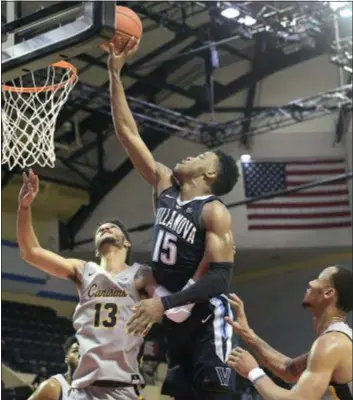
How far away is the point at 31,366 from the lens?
41.3 ft

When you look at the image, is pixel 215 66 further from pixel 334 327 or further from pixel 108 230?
pixel 334 327

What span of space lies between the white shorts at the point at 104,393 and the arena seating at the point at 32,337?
8.71 metres

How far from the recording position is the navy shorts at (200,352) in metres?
3.64

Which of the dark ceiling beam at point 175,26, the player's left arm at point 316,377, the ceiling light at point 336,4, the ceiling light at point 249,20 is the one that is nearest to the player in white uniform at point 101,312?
the player's left arm at point 316,377

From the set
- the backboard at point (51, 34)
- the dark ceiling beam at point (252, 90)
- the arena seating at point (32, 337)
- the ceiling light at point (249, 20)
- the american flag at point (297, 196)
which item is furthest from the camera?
the american flag at point (297, 196)

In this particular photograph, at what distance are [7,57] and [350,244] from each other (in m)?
10.4

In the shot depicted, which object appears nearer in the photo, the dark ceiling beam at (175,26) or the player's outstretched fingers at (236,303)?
the player's outstretched fingers at (236,303)

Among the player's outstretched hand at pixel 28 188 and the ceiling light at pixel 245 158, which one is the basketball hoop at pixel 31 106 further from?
the ceiling light at pixel 245 158

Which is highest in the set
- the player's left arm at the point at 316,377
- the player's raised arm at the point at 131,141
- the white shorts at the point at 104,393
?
the player's raised arm at the point at 131,141

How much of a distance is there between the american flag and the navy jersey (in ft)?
34.1

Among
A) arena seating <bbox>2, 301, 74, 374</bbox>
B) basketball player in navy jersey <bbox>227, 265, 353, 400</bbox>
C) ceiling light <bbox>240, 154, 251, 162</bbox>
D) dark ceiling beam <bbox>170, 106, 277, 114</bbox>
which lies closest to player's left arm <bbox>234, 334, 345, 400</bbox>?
basketball player in navy jersey <bbox>227, 265, 353, 400</bbox>

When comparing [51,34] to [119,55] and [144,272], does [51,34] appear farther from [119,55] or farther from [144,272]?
[144,272]

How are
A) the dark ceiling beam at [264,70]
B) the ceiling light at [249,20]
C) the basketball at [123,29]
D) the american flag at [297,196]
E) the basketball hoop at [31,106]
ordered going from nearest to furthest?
the basketball at [123,29] < the basketball hoop at [31,106] < the ceiling light at [249,20] < the american flag at [297,196] < the dark ceiling beam at [264,70]

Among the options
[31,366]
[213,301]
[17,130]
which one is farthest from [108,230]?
[31,366]
